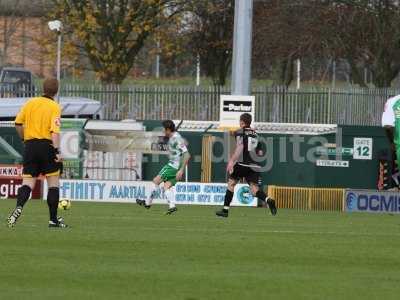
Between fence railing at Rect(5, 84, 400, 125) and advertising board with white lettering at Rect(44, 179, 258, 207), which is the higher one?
fence railing at Rect(5, 84, 400, 125)

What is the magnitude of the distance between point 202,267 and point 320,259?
1.53 m

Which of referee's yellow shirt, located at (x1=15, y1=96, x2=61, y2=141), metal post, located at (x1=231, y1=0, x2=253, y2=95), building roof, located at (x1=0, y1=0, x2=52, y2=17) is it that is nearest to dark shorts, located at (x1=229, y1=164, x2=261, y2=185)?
referee's yellow shirt, located at (x1=15, y1=96, x2=61, y2=141)

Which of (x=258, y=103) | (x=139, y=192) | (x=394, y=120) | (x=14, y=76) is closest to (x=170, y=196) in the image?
(x=139, y=192)

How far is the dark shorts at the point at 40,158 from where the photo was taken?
55.2 feet

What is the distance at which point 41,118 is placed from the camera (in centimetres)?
1678

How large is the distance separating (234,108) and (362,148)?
3209 millimetres

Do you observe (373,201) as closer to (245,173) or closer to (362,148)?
(362,148)

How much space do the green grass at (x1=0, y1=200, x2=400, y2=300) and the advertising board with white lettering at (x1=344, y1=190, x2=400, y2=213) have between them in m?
6.87

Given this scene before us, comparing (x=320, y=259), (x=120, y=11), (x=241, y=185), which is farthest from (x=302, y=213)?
(x=120, y=11)

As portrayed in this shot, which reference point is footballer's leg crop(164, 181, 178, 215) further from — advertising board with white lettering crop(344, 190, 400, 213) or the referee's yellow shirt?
the referee's yellow shirt

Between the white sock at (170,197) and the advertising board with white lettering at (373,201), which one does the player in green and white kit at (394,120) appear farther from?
the advertising board with white lettering at (373,201)

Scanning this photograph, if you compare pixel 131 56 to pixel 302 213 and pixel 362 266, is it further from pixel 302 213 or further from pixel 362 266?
pixel 362 266

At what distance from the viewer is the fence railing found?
133 feet

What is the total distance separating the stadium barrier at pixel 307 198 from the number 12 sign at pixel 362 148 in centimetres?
284
